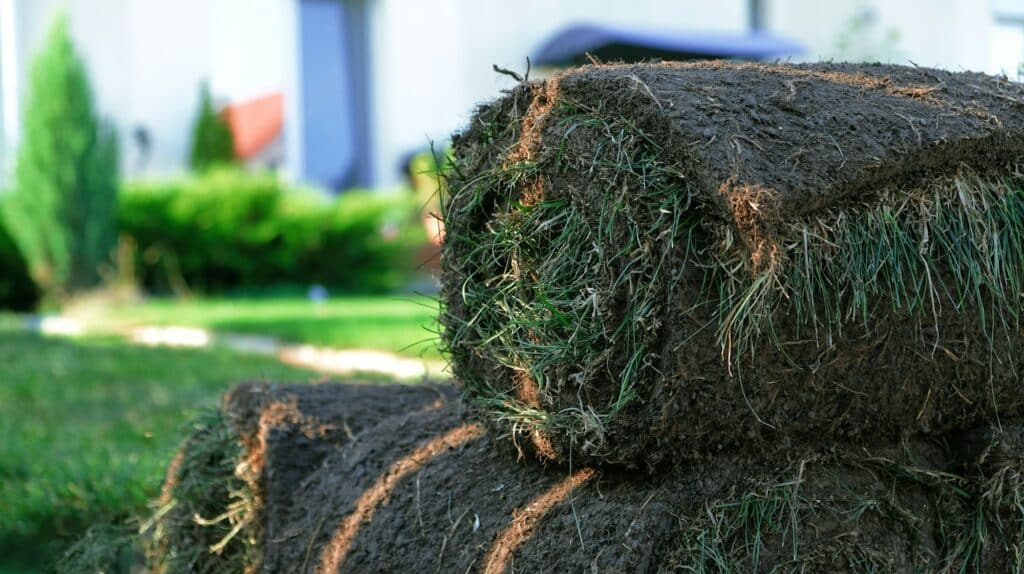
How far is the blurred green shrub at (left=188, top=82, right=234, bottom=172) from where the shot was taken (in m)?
14.6

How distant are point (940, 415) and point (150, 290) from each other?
11461 mm

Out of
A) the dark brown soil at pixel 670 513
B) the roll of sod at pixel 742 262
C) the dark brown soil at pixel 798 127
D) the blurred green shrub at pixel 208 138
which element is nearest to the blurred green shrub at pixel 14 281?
the blurred green shrub at pixel 208 138

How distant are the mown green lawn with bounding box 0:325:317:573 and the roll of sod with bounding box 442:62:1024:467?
4.11 feet

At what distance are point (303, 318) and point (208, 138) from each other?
6.92 meters

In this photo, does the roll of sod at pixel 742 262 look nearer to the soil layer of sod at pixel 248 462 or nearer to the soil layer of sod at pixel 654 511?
the soil layer of sod at pixel 654 511

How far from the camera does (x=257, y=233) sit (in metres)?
12.1

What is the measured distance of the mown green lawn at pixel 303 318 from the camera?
23.1ft

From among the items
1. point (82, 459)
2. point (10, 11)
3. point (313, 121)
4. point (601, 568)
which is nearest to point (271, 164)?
point (313, 121)

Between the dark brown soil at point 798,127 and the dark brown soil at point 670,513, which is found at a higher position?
the dark brown soil at point 798,127

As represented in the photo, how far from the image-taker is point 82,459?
354 centimetres

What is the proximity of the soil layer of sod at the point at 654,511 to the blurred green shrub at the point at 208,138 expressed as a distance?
12915mm

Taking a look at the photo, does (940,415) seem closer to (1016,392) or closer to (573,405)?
(1016,392)

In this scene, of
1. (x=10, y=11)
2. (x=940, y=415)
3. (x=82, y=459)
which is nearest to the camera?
(x=940, y=415)

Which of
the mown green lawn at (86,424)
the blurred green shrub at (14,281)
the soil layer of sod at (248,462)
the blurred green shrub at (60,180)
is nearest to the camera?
the soil layer of sod at (248,462)
